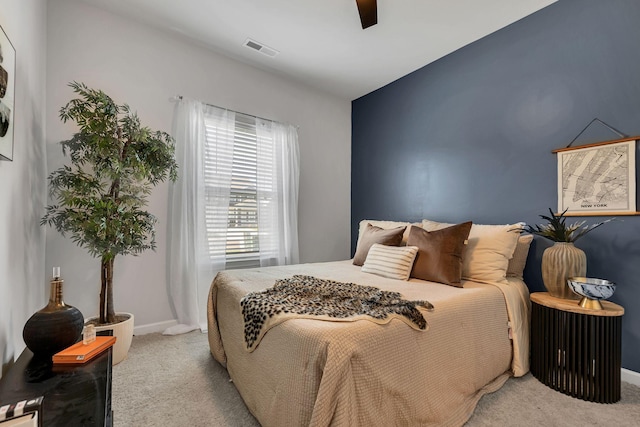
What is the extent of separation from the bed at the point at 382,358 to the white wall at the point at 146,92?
966 mm

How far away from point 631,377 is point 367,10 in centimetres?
304

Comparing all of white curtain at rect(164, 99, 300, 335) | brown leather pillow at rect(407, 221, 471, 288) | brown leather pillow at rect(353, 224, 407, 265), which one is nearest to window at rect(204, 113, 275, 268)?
white curtain at rect(164, 99, 300, 335)

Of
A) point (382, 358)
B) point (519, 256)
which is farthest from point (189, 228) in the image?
point (519, 256)

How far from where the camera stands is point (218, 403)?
1710 mm

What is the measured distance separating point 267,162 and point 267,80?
3.24 ft

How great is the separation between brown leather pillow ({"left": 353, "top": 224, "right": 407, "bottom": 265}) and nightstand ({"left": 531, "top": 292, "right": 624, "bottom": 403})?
114 cm

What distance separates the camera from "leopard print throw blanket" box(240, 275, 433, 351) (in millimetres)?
1408

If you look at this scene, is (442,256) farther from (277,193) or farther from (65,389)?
(65,389)

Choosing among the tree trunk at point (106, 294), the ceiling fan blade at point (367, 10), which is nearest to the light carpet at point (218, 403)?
the tree trunk at point (106, 294)

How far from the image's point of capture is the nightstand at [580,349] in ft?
5.66

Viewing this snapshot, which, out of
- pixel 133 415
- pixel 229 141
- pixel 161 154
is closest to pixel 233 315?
pixel 133 415

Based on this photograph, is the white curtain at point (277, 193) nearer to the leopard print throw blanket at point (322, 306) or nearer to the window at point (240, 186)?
the window at point (240, 186)

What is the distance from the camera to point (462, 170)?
2.94 meters

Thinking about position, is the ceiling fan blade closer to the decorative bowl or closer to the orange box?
the decorative bowl
